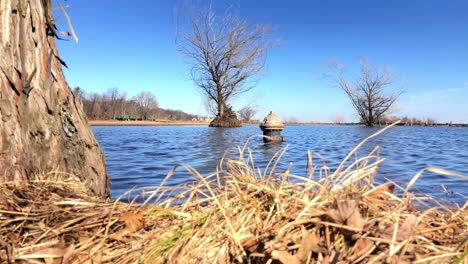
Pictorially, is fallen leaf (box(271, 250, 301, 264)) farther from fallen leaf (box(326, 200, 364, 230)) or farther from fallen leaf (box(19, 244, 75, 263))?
fallen leaf (box(19, 244, 75, 263))

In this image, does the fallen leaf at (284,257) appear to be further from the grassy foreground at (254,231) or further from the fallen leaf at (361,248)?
the fallen leaf at (361,248)

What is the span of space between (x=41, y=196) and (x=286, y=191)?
121cm

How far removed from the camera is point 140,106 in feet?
201

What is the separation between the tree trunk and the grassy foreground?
1.58 feet

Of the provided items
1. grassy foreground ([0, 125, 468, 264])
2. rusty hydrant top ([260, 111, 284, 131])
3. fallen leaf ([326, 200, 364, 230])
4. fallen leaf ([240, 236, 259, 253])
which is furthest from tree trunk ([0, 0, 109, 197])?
rusty hydrant top ([260, 111, 284, 131])

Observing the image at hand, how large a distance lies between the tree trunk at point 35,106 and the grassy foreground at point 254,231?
481 mm

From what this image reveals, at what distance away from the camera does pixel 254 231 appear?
0.89 m

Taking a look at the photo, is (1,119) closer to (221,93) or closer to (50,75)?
(50,75)

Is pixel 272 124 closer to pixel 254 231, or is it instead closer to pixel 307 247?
pixel 254 231

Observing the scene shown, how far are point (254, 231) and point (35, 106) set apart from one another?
1.60 meters

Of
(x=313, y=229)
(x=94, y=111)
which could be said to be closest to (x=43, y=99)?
(x=313, y=229)

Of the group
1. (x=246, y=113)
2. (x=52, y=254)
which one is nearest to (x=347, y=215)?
(x=52, y=254)

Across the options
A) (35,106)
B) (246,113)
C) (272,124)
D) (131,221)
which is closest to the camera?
(131,221)

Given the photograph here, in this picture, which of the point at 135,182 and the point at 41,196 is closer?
the point at 41,196
